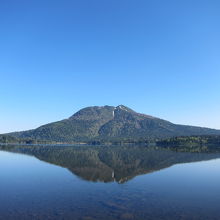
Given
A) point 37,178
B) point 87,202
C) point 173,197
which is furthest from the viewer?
point 37,178

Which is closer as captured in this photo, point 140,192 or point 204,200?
point 204,200

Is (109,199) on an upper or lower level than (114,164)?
lower

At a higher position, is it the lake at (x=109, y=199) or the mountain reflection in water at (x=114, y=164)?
the mountain reflection in water at (x=114, y=164)

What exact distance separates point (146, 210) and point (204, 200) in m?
12.8

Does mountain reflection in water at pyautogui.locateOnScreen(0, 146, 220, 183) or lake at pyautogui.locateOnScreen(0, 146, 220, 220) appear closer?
lake at pyautogui.locateOnScreen(0, 146, 220, 220)

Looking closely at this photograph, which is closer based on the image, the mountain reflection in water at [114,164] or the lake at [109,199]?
the lake at [109,199]

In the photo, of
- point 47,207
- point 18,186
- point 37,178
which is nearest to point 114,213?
point 47,207

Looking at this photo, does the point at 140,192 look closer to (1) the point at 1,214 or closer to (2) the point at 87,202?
(2) the point at 87,202

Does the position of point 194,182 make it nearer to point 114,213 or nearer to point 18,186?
point 114,213

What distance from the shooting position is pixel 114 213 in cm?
3475

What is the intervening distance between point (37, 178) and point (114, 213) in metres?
38.9

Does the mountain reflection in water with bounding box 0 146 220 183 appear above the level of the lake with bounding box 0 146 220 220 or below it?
above

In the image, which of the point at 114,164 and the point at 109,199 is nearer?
the point at 109,199

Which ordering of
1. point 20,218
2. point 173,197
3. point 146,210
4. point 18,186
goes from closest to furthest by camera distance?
point 20,218 < point 146,210 < point 173,197 < point 18,186
